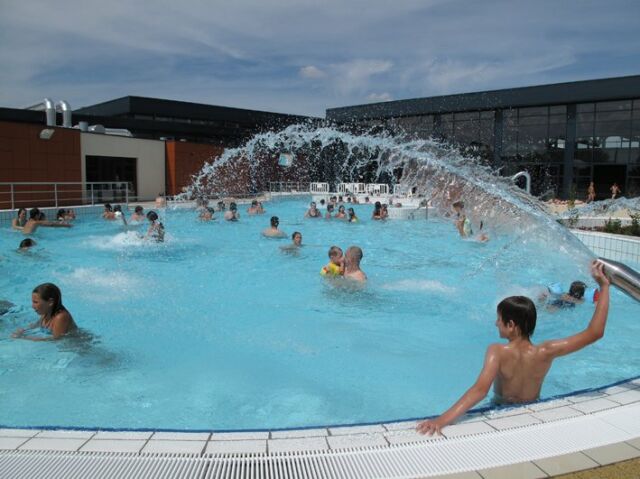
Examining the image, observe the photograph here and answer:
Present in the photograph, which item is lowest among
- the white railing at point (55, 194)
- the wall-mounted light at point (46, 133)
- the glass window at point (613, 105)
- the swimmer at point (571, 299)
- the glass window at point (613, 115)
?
the swimmer at point (571, 299)

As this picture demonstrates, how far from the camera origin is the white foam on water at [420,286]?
910cm

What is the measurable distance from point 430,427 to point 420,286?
250 inches

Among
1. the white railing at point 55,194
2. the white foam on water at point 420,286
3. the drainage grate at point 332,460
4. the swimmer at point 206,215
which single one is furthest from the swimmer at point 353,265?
the white railing at point 55,194

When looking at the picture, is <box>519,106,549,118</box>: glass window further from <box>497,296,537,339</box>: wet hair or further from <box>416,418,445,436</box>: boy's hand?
<box>416,418,445,436</box>: boy's hand

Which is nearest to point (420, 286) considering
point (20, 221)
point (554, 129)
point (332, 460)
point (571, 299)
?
point (571, 299)

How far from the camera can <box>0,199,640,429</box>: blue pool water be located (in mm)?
4699

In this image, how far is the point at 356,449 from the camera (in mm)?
2902

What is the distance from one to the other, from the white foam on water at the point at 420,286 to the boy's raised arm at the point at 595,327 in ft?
17.7

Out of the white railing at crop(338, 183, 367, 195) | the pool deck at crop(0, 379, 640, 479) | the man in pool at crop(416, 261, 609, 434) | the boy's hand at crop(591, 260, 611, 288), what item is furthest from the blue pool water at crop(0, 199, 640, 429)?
the white railing at crop(338, 183, 367, 195)

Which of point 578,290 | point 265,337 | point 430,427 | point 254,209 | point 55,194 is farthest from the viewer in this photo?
point 254,209

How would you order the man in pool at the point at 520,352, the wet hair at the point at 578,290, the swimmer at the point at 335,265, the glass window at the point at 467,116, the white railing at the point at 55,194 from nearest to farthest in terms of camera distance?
the man in pool at the point at 520,352, the wet hair at the point at 578,290, the swimmer at the point at 335,265, the white railing at the point at 55,194, the glass window at the point at 467,116

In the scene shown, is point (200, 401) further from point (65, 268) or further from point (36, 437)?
point (65, 268)

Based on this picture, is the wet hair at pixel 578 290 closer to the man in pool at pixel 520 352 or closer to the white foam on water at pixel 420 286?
the white foam on water at pixel 420 286

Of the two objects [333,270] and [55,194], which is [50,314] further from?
[55,194]
